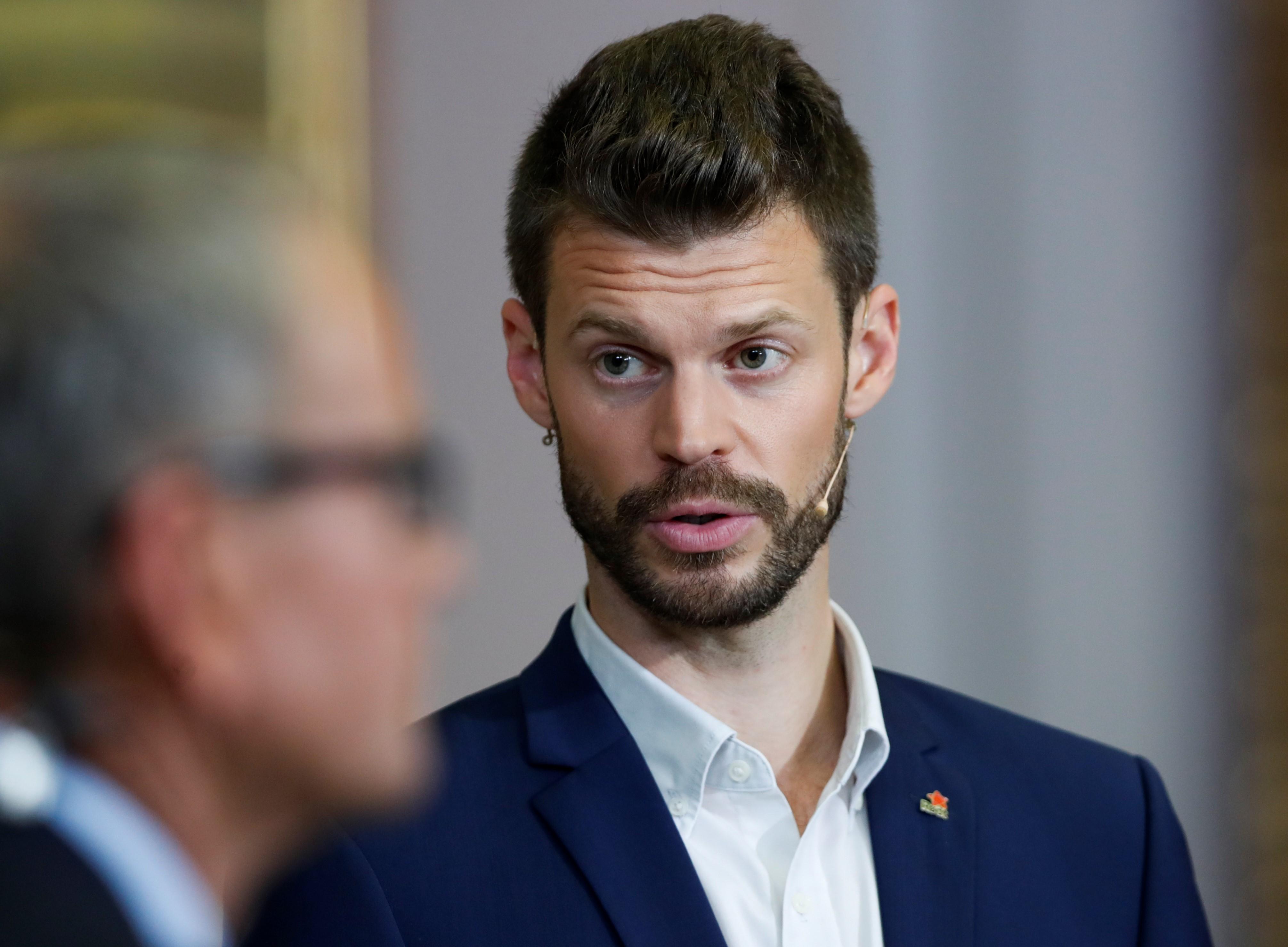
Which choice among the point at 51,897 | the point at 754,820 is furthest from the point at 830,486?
the point at 51,897

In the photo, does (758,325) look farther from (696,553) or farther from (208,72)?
(208,72)

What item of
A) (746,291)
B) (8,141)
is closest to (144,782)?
(8,141)

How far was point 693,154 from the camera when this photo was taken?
1.90 meters

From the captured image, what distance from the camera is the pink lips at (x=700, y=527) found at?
184 cm

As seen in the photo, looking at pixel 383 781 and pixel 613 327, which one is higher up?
pixel 613 327

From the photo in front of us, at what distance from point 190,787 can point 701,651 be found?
3.29ft

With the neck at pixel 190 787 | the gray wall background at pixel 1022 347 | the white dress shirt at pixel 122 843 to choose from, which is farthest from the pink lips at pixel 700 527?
the gray wall background at pixel 1022 347

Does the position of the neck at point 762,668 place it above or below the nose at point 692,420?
below

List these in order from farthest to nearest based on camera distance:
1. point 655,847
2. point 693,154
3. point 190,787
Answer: point 693,154 < point 655,847 < point 190,787

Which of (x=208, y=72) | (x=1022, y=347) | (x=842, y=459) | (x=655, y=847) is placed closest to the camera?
(x=655, y=847)

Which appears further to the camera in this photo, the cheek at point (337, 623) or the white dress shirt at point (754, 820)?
the white dress shirt at point (754, 820)

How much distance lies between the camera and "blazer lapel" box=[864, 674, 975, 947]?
184cm

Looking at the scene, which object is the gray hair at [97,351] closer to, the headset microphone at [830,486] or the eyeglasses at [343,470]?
the eyeglasses at [343,470]

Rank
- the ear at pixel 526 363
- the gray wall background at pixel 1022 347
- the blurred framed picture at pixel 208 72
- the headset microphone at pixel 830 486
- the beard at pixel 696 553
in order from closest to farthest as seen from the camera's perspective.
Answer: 1. the beard at pixel 696 553
2. the headset microphone at pixel 830 486
3. the ear at pixel 526 363
4. the blurred framed picture at pixel 208 72
5. the gray wall background at pixel 1022 347
